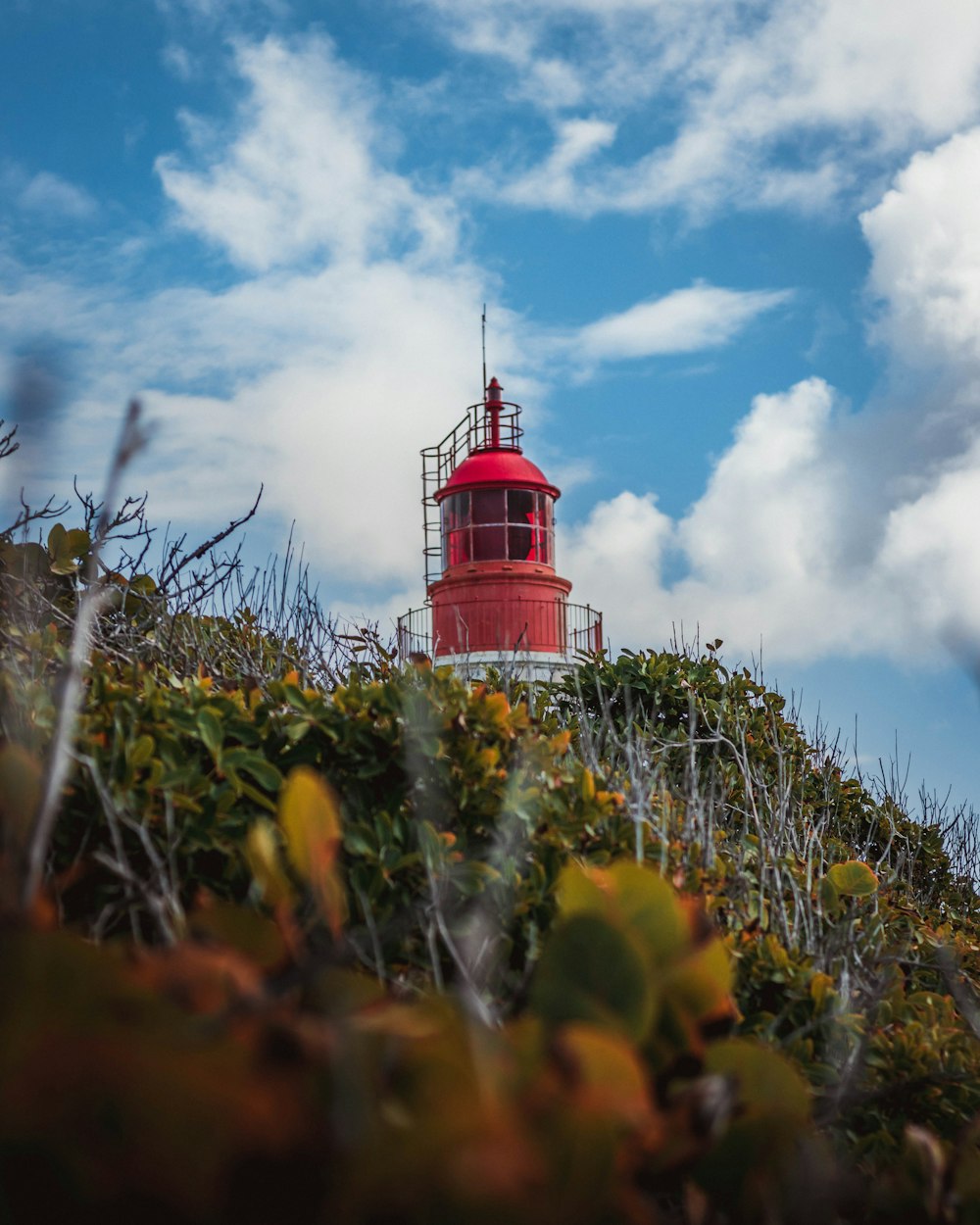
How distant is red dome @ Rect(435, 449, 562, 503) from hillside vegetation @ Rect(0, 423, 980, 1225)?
43.4ft

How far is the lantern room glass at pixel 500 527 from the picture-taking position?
727 inches

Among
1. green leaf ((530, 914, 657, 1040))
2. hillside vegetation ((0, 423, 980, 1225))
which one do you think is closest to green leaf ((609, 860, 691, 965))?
hillside vegetation ((0, 423, 980, 1225))

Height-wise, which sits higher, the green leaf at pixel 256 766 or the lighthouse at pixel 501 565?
the lighthouse at pixel 501 565

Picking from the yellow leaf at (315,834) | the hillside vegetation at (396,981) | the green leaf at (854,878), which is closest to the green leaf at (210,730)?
the hillside vegetation at (396,981)

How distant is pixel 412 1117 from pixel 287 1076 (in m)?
0.11

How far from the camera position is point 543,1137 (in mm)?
944

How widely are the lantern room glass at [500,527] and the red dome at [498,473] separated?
136mm

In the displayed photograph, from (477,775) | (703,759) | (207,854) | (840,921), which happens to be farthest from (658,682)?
(207,854)

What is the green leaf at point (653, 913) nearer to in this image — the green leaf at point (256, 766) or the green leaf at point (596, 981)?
the green leaf at point (596, 981)

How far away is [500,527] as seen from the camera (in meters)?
A: 18.5

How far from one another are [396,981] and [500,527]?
1610 centimetres

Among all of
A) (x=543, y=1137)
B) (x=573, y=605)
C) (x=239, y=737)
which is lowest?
(x=543, y=1137)

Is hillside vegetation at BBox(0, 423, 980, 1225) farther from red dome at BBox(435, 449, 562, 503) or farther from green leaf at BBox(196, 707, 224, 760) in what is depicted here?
red dome at BBox(435, 449, 562, 503)

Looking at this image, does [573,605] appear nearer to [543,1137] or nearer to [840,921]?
[840,921]
